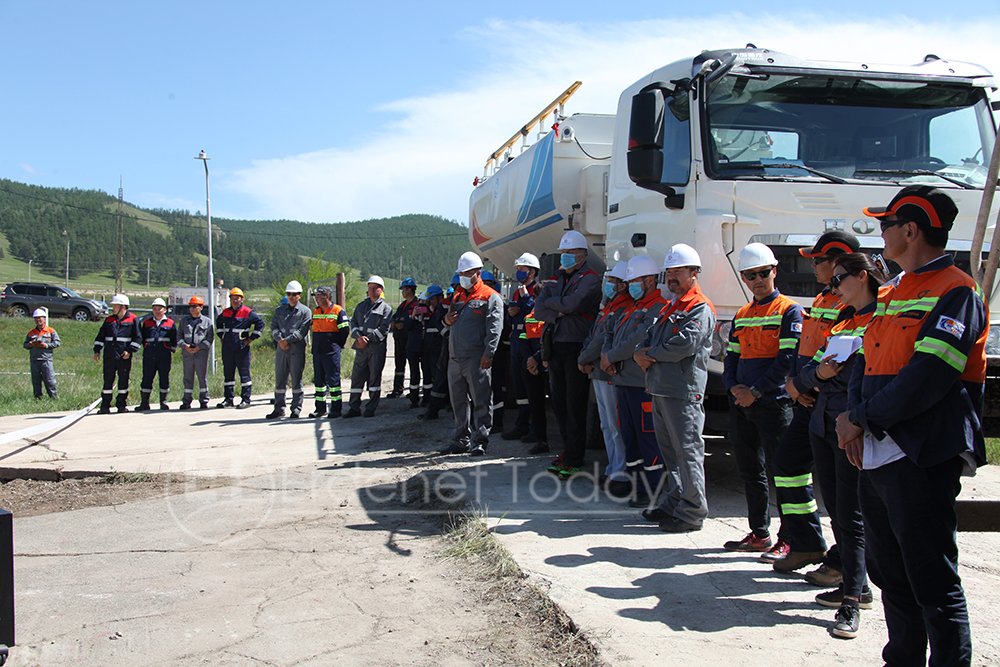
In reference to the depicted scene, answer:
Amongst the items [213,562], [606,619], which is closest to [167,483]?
[213,562]

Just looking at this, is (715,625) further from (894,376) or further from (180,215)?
(180,215)

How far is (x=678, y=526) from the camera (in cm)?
592

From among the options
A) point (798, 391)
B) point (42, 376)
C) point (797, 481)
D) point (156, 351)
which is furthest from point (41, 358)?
point (798, 391)

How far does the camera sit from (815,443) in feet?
14.4

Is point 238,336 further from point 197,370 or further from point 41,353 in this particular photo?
point 41,353

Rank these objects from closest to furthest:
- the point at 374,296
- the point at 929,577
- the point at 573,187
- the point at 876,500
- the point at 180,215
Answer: the point at 929,577
the point at 876,500
the point at 573,187
the point at 374,296
the point at 180,215

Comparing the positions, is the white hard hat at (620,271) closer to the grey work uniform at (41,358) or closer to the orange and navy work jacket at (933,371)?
the orange and navy work jacket at (933,371)

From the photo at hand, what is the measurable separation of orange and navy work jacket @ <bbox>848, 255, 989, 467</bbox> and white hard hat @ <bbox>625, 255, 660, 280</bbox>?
3.40 meters

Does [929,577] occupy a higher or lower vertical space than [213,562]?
higher

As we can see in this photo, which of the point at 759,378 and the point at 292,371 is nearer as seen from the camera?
the point at 759,378

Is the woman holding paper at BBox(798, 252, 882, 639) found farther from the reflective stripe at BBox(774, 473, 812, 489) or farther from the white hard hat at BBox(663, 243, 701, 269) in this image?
the white hard hat at BBox(663, 243, 701, 269)

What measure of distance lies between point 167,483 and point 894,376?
694 cm

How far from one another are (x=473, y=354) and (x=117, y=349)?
763 centimetres

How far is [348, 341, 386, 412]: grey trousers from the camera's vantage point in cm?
1255
